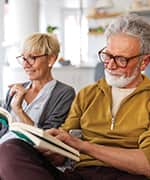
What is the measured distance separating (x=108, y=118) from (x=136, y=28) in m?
0.39

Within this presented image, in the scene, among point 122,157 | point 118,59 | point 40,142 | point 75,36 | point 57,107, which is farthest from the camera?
point 75,36

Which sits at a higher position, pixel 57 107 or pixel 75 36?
pixel 75 36

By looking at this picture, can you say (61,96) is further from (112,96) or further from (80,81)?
(80,81)

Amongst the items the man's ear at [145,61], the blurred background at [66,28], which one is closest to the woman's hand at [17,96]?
the man's ear at [145,61]

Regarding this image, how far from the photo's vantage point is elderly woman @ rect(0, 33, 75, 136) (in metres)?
1.87

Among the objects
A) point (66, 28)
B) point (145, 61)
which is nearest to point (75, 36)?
point (66, 28)

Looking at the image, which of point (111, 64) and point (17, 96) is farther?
point (17, 96)

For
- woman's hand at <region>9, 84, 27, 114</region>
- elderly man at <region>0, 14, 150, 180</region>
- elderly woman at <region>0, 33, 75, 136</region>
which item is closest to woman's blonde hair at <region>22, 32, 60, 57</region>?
elderly woman at <region>0, 33, 75, 136</region>

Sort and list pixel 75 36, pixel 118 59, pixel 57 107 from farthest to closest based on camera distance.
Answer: pixel 75 36, pixel 57 107, pixel 118 59

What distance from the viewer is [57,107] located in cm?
187

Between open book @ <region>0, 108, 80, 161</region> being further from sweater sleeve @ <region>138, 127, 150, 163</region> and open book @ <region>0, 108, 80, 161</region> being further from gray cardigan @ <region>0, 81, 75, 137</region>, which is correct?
gray cardigan @ <region>0, 81, 75, 137</region>

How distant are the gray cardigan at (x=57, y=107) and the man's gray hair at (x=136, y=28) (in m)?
0.41

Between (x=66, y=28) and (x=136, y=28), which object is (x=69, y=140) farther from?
(x=66, y=28)

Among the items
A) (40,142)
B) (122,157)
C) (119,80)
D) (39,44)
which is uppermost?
(39,44)
